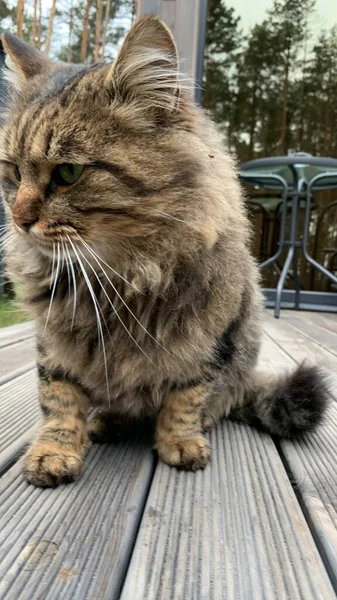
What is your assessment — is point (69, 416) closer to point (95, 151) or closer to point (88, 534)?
point (88, 534)

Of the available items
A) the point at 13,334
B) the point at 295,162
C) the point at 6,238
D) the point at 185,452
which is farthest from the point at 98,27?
the point at 185,452

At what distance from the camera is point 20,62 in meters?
1.33

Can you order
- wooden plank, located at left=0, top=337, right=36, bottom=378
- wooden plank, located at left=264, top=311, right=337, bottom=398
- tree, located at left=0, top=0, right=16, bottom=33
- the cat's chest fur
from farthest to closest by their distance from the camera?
1. tree, located at left=0, top=0, right=16, bottom=33
2. wooden plank, located at left=264, top=311, right=337, bottom=398
3. wooden plank, located at left=0, top=337, right=36, bottom=378
4. the cat's chest fur

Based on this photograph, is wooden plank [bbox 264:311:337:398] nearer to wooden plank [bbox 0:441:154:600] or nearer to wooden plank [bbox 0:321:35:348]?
wooden plank [bbox 0:441:154:600]

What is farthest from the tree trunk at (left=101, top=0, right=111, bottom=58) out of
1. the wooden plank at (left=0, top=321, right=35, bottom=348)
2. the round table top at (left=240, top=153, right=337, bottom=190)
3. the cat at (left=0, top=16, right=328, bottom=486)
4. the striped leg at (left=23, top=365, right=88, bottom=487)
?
the striped leg at (left=23, top=365, right=88, bottom=487)

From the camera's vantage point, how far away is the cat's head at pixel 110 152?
1.06m

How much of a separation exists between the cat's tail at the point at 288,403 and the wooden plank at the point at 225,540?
0.19m

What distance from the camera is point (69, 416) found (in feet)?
3.89

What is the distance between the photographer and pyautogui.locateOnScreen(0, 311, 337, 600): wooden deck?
75 centimetres

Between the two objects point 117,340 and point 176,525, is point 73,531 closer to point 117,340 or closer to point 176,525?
point 176,525

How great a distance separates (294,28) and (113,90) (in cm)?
456

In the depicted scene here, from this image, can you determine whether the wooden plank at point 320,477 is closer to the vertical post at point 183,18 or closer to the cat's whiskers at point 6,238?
the cat's whiskers at point 6,238

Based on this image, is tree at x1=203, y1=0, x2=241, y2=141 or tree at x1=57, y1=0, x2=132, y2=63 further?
tree at x1=203, y1=0, x2=241, y2=141

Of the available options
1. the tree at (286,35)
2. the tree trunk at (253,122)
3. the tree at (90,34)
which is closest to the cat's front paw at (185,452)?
the tree at (90,34)
